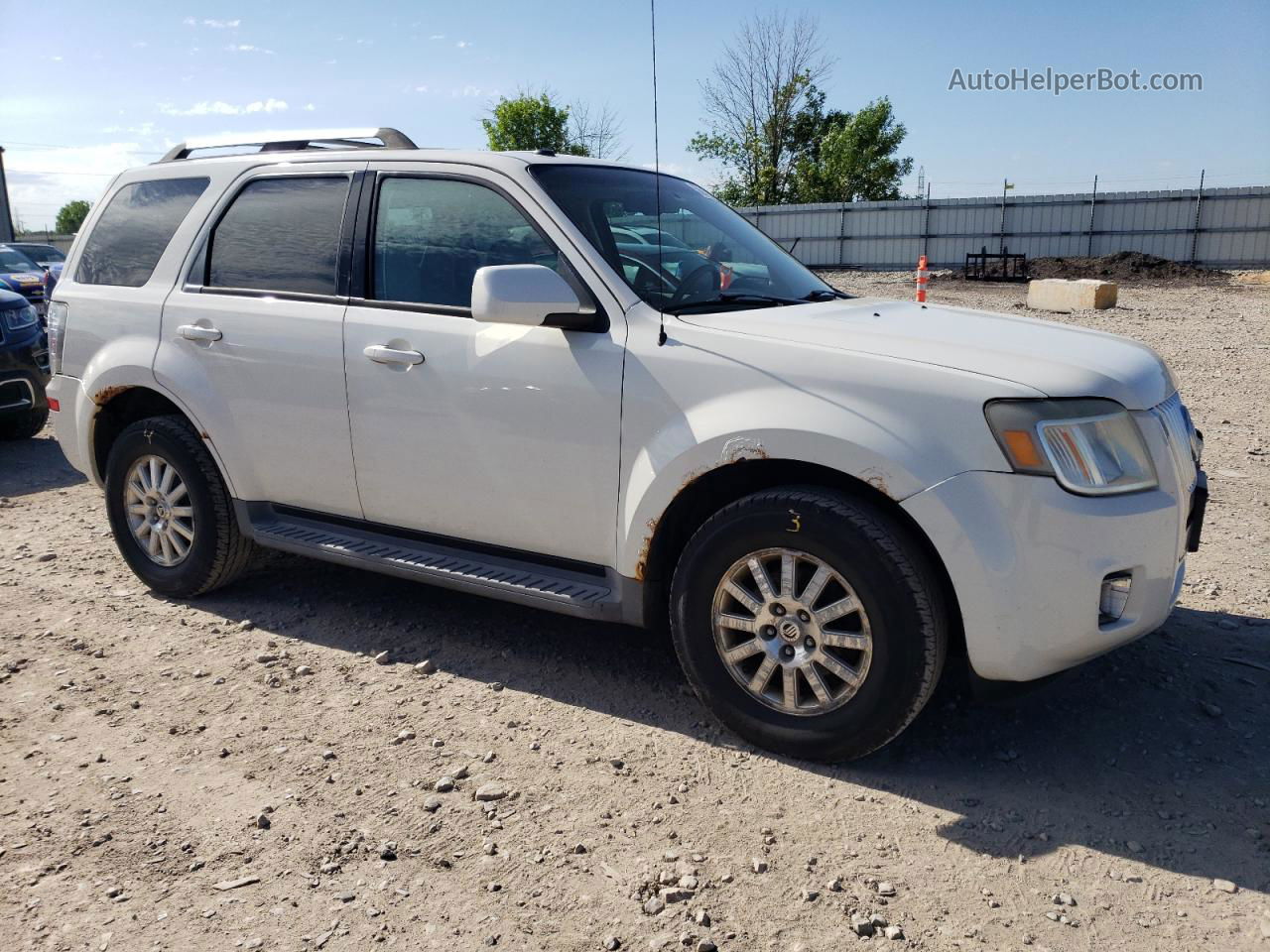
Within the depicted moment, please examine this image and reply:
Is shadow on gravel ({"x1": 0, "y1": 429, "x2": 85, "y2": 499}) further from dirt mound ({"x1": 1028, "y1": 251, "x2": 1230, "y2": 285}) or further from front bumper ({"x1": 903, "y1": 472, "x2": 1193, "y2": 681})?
dirt mound ({"x1": 1028, "y1": 251, "x2": 1230, "y2": 285})

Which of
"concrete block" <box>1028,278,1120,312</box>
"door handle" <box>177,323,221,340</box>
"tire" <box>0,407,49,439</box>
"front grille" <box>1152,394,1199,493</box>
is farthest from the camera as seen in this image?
"concrete block" <box>1028,278,1120,312</box>

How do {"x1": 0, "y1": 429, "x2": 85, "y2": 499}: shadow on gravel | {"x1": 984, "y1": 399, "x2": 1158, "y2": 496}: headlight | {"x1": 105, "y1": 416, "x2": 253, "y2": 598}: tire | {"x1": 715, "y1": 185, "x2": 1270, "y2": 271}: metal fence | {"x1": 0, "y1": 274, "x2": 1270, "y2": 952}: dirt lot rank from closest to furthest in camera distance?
{"x1": 0, "y1": 274, "x2": 1270, "y2": 952}: dirt lot → {"x1": 984, "y1": 399, "x2": 1158, "y2": 496}: headlight → {"x1": 105, "y1": 416, "x2": 253, "y2": 598}: tire → {"x1": 0, "y1": 429, "x2": 85, "y2": 499}: shadow on gravel → {"x1": 715, "y1": 185, "x2": 1270, "y2": 271}: metal fence

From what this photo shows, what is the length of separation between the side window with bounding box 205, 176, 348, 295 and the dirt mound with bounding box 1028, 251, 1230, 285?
93.4 ft

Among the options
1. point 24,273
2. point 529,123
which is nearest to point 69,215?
point 529,123

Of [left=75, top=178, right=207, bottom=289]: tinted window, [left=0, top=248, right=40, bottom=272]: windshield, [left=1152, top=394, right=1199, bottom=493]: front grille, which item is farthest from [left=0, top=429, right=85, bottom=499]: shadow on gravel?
[left=0, top=248, right=40, bottom=272]: windshield

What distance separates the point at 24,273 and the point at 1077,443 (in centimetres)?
1852

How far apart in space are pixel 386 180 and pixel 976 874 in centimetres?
320

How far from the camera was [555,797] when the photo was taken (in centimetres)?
312

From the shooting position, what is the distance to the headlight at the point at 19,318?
27.0ft

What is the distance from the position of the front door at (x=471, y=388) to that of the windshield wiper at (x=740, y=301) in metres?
0.25

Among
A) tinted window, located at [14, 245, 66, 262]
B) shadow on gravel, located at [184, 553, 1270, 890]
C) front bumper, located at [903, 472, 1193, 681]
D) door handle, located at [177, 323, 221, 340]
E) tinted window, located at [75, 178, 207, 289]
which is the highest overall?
tinted window, located at [75, 178, 207, 289]

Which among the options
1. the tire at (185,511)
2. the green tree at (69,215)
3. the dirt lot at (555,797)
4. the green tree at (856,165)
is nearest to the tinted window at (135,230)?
the tire at (185,511)

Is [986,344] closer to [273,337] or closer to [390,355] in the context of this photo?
[390,355]

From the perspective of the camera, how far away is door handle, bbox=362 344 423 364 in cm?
379
